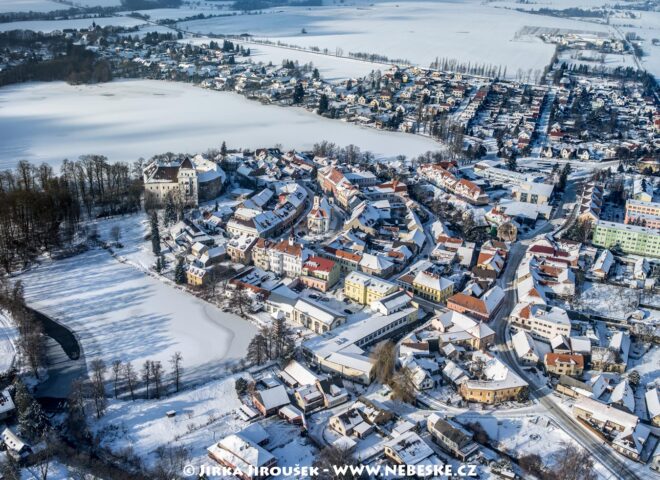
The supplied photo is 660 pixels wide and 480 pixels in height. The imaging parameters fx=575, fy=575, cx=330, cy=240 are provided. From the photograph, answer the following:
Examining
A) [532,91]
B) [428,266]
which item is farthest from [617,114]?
[428,266]

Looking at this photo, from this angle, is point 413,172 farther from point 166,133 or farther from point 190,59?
point 190,59

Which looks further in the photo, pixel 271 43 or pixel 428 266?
pixel 271 43

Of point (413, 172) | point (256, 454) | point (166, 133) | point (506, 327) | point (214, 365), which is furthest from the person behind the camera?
point (166, 133)

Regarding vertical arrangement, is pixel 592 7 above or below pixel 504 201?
above

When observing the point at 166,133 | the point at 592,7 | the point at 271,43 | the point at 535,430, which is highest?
the point at 592,7

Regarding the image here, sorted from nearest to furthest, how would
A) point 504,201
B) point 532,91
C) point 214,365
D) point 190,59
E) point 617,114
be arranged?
point 214,365 → point 504,201 → point 617,114 → point 532,91 → point 190,59

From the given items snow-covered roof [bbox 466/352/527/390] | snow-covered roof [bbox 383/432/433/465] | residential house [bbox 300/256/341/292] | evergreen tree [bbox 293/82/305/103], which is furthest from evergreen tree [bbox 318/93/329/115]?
snow-covered roof [bbox 383/432/433/465]

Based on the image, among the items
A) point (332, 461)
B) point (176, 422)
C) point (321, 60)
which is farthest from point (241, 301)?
point (321, 60)

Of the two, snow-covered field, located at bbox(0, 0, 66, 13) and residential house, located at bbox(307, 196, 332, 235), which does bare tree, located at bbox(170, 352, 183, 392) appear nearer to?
residential house, located at bbox(307, 196, 332, 235)
